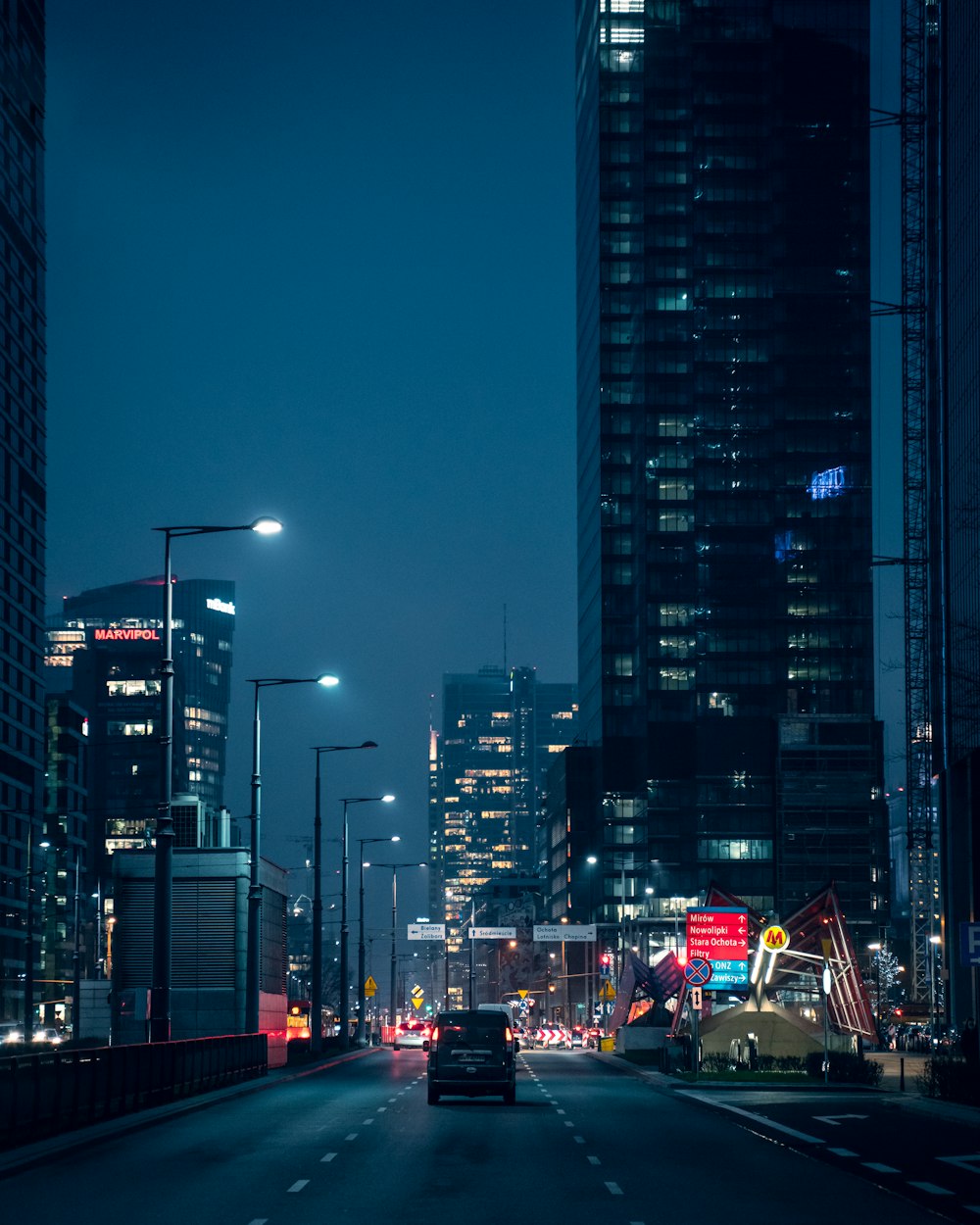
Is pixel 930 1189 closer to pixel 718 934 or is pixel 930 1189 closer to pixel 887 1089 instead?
pixel 887 1089

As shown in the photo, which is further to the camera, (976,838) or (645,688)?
(645,688)

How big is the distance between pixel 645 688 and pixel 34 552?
221 ft

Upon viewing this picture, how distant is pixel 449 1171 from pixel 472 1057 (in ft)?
54.2

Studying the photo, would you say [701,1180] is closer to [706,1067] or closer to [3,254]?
[706,1067]

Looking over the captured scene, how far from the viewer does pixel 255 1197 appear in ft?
65.7

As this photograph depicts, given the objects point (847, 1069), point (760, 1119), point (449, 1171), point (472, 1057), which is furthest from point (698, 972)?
point (449, 1171)

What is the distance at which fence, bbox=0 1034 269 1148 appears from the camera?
2688cm

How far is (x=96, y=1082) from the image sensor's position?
3228cm

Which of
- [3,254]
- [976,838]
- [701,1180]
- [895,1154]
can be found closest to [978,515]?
[976,838]

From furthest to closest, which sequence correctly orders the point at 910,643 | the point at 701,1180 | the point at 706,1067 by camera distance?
the point at 910,643, the point at 706,1067, the point at 701,1180

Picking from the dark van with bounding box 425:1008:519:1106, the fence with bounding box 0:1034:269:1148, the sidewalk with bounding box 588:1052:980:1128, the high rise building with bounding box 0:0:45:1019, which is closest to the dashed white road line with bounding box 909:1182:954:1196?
the fence with bounding box 0:1034:269:1148

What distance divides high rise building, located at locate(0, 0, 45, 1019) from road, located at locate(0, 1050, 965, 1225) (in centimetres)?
11572

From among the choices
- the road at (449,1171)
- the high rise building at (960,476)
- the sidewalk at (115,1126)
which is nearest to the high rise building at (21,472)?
the high rise building at (960,476)

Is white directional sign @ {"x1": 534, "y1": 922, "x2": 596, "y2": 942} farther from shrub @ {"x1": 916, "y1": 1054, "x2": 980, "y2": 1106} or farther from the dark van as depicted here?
the dark van
